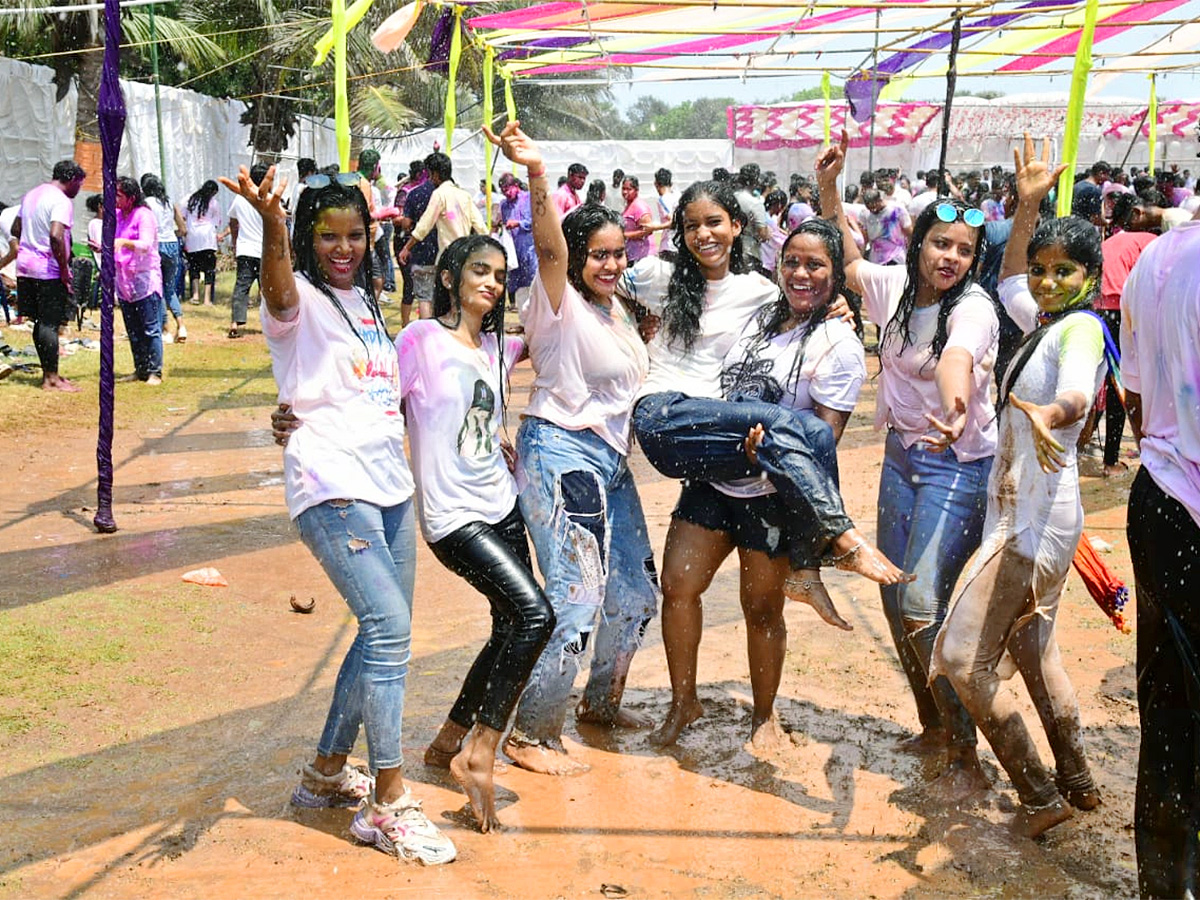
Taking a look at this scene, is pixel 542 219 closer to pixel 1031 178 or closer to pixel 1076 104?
pixel 1031 178

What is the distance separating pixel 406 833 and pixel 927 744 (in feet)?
6.80

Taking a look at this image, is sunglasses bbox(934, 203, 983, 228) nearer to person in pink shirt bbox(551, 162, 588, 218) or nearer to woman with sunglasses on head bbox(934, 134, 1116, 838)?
woman with sunglasses on head bbox(934, 134, 1116, 838)

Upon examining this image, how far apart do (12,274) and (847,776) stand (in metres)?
12.8

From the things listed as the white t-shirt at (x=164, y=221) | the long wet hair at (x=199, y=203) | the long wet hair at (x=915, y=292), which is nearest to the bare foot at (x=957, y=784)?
the long wet hair at (x=915, y=292)

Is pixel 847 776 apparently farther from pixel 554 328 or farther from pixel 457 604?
pixel 457 604

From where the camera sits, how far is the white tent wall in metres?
18.1

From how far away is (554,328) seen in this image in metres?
4.27

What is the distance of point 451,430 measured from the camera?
3.91m

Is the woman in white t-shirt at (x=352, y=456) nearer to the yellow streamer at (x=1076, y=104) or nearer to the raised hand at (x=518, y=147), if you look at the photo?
the raised hand at (x=518, y=147)

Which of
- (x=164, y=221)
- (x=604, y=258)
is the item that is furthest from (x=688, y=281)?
(x=164, y=221)

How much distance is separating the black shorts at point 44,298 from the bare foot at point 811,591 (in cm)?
908

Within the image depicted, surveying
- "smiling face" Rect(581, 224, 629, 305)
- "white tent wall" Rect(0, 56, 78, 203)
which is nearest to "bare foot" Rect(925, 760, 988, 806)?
"smiling face" Rect(581, 224, 629, 305)

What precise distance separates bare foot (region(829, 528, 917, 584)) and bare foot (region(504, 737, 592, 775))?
4.00 ft

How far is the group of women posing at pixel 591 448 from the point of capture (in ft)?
12.0
